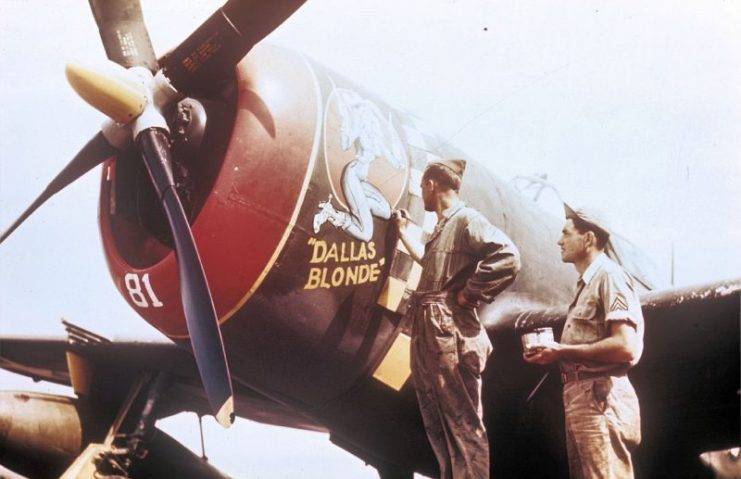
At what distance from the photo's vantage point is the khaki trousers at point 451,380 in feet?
11.1

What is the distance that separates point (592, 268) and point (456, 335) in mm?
762

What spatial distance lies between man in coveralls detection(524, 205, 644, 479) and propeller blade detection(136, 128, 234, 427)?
4.75 ft

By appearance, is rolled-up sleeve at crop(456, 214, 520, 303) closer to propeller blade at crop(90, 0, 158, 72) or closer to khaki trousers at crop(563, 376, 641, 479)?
khaki trousers at crop(563, 376, 641, 479)

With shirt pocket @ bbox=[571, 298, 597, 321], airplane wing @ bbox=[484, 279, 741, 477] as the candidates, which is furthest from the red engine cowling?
shirt pocket @ bbox=[571, 298, 597, 321]

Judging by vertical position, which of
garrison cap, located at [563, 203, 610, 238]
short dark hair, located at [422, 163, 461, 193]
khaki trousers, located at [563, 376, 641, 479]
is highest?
short dark hair, located at [422, 163, 461, 193]

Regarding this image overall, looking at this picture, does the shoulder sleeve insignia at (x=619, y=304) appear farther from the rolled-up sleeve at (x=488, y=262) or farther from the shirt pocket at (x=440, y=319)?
the shirt pocket at (x=440, y=319)

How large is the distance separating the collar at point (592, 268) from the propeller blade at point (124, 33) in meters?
2.60

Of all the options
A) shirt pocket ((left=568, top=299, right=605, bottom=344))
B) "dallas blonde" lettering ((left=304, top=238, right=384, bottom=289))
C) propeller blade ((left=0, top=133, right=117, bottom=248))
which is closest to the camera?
shirt pocket ((left=568, top=299, right=605, bottom=344))

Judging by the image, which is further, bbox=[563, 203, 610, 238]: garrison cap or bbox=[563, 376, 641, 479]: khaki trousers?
bbox=[563, 203, 610, 238]: garrison cap

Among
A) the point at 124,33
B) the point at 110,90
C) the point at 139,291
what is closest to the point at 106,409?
the point at 139,291

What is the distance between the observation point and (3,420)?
5953mm

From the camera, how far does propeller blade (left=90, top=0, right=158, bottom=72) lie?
397 centimetres

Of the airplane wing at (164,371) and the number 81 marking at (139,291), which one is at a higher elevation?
the number 81 marking at (139,291)

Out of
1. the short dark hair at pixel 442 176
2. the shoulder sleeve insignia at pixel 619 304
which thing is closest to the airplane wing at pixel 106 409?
the short dark hair at pixel 442 176
